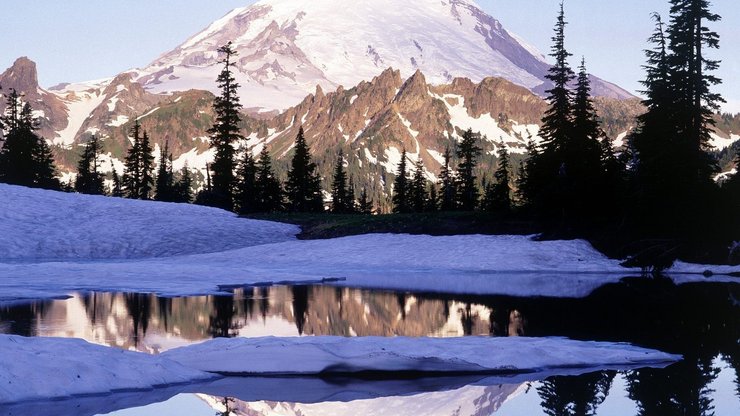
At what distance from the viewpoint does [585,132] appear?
51.3 metres

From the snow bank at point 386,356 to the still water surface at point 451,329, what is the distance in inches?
25.2

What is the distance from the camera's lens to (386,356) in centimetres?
1364

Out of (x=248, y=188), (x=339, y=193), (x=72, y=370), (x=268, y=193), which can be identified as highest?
(x=339, y=193)

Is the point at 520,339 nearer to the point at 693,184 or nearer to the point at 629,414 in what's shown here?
the point at 629,414

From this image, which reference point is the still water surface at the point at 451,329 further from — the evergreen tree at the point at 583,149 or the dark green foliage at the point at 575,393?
the evergreen tree at the point at 583,149

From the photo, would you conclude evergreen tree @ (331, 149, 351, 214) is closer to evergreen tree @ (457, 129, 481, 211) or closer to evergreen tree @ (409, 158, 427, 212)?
evergreen tree @ (409, 158, 427, 212)

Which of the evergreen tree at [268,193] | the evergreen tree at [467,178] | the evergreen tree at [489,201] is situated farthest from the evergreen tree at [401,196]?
the evergreen tree at [268,193]

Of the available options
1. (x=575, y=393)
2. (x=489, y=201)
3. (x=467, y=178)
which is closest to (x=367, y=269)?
(x=575, y=393)

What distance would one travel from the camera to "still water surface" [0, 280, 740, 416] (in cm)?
1109

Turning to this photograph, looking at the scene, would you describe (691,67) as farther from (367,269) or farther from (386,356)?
(386,356)

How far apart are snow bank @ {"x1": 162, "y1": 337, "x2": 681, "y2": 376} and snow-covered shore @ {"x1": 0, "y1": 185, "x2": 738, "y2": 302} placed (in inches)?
482

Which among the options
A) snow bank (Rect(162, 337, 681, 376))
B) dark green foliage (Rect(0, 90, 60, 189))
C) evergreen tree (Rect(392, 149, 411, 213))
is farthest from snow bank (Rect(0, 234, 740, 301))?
evergreen tree (Rect(392, 149, 411, 213))

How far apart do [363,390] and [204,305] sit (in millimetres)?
12234

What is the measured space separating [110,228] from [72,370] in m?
37.4
